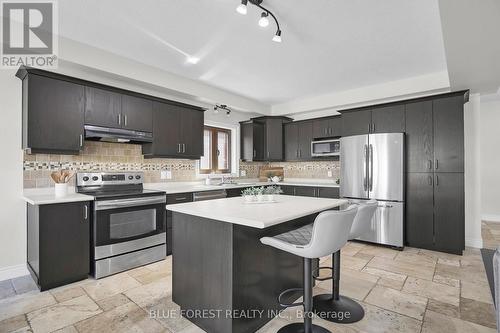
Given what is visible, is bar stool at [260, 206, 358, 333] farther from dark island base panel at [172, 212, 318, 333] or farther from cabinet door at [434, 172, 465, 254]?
cabinet door at [434, 172, 465, 254]

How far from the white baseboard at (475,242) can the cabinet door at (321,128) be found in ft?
9.22

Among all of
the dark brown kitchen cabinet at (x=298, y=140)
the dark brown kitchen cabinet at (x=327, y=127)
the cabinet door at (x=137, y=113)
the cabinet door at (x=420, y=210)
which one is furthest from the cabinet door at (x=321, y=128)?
the cabinet door at (x=137, y=113)

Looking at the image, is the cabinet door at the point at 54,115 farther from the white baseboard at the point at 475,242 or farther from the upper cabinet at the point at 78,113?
the white baseboard at the point at 475,242

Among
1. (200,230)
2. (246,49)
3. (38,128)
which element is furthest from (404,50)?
(38,128)

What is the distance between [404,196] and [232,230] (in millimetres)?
3352

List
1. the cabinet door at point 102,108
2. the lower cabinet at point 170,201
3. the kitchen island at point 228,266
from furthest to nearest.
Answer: the lower cabinet at point 170,201 < the cabinet door at point 102,108 < the kitchen island at point 228,266

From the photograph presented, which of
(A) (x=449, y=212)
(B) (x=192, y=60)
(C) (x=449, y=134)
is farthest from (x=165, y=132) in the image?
(A) (x=449, y=212)

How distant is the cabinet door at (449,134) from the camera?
3639 millimetres

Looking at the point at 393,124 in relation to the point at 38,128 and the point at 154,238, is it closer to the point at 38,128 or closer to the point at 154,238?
the point at 154,238

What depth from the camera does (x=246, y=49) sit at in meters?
3.17

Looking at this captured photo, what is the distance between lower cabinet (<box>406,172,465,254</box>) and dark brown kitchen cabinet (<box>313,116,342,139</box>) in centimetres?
153

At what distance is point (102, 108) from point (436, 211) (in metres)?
4.84

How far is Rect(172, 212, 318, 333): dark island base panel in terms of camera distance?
69.1 inches

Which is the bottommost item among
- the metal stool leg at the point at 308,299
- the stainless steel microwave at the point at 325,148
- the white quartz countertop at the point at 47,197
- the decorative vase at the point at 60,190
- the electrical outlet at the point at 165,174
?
the metal stool leg at the point at 308,299
